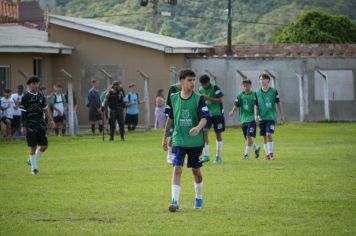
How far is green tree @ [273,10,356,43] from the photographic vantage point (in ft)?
218

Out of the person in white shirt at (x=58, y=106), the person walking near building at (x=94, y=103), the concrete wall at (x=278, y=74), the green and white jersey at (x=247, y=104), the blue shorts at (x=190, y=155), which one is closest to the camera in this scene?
the blue shorts at (x=190, y=155)

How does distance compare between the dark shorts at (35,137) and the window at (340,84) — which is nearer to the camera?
the dark shorts at (35,137)

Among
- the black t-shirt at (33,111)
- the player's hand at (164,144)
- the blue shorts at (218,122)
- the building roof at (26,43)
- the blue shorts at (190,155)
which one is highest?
the building roof at (26,43)

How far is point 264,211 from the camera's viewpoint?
520 inches

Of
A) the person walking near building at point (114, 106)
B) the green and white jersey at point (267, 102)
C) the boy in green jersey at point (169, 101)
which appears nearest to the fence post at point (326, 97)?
the person walking near building at point (114, 106)

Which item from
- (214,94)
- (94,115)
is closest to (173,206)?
(214,94)

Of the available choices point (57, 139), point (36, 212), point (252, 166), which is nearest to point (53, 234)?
point (36, 212)

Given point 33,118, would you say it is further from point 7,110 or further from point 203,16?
point 203,16

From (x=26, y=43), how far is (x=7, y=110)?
5.90 metres

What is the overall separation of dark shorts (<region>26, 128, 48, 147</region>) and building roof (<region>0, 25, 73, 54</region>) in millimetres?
16979

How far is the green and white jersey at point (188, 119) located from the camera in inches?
537

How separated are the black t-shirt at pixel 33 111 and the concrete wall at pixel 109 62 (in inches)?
778

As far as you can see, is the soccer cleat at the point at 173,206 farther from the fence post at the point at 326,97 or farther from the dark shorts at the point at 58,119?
the fence post at the point at 326,97

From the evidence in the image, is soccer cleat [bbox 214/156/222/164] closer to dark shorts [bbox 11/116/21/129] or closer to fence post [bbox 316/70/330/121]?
dark shorts [bbox 11/116/21/129]
